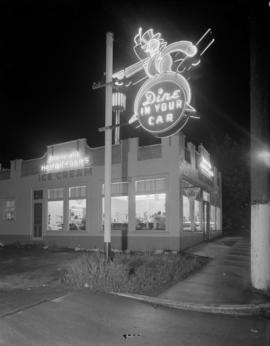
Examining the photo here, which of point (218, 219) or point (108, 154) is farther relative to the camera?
point (218, 219)

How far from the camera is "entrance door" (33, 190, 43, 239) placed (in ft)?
72.0

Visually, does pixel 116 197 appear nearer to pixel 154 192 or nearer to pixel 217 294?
pixel 154 192

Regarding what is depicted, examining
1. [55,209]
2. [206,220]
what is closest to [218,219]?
[206,220]

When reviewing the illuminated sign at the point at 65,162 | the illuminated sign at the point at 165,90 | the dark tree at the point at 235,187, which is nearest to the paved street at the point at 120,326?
the illuminated sign at the point at 165,90

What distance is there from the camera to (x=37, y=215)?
2214 cm

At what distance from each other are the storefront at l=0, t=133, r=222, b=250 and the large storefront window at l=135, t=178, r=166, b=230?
0.01 metres

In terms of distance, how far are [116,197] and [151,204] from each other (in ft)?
6.67

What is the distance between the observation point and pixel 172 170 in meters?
17.2

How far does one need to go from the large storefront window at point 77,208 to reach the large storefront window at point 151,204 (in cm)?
347

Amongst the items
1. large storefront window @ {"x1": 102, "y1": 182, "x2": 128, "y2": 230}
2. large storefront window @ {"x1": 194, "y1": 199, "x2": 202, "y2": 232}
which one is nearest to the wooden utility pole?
large storefront window @ {"x1": 102, "y1": 182, "x2": 128, "y2": 230}

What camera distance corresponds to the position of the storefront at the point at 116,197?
17.4m

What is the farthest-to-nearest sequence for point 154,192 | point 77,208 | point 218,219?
point 218,219
point 77,208
point 154,192

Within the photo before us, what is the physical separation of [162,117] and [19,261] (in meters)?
8.56

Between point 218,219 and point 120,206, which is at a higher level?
point 120,206
